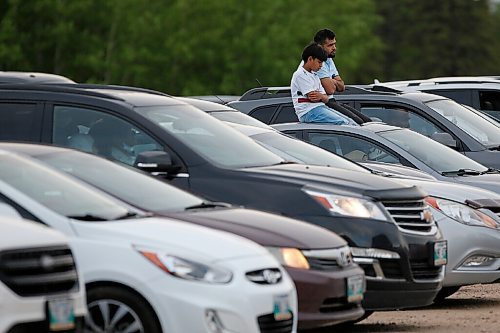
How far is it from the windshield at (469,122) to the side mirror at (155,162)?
789 centimetres

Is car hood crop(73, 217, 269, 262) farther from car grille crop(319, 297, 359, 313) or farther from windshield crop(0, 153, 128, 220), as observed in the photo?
car grille crop(319, 297, 359, 313)

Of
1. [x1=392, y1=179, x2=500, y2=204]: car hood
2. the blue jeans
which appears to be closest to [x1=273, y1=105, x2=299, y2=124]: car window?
the blue jeans

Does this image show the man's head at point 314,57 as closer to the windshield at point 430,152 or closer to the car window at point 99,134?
the windshield at point 430,152

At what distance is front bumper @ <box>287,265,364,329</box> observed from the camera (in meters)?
10.0

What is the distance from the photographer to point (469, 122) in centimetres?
1902

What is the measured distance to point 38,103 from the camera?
11.9m

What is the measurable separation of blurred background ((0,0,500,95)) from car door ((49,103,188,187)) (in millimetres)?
53243

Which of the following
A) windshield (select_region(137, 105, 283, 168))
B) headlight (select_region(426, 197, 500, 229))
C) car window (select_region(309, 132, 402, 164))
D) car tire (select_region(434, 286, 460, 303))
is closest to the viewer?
windshield (select_region(137, 105, 283, 168))

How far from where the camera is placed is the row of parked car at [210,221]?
8.84 metres

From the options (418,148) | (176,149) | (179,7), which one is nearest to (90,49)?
(179,7)

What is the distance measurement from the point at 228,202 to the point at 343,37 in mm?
84702

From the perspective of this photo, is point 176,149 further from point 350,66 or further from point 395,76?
point 395,76

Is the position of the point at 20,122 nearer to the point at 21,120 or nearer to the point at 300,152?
the point at 21,120

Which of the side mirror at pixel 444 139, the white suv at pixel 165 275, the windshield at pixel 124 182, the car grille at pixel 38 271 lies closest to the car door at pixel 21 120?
the windshield at pixel 124 182
